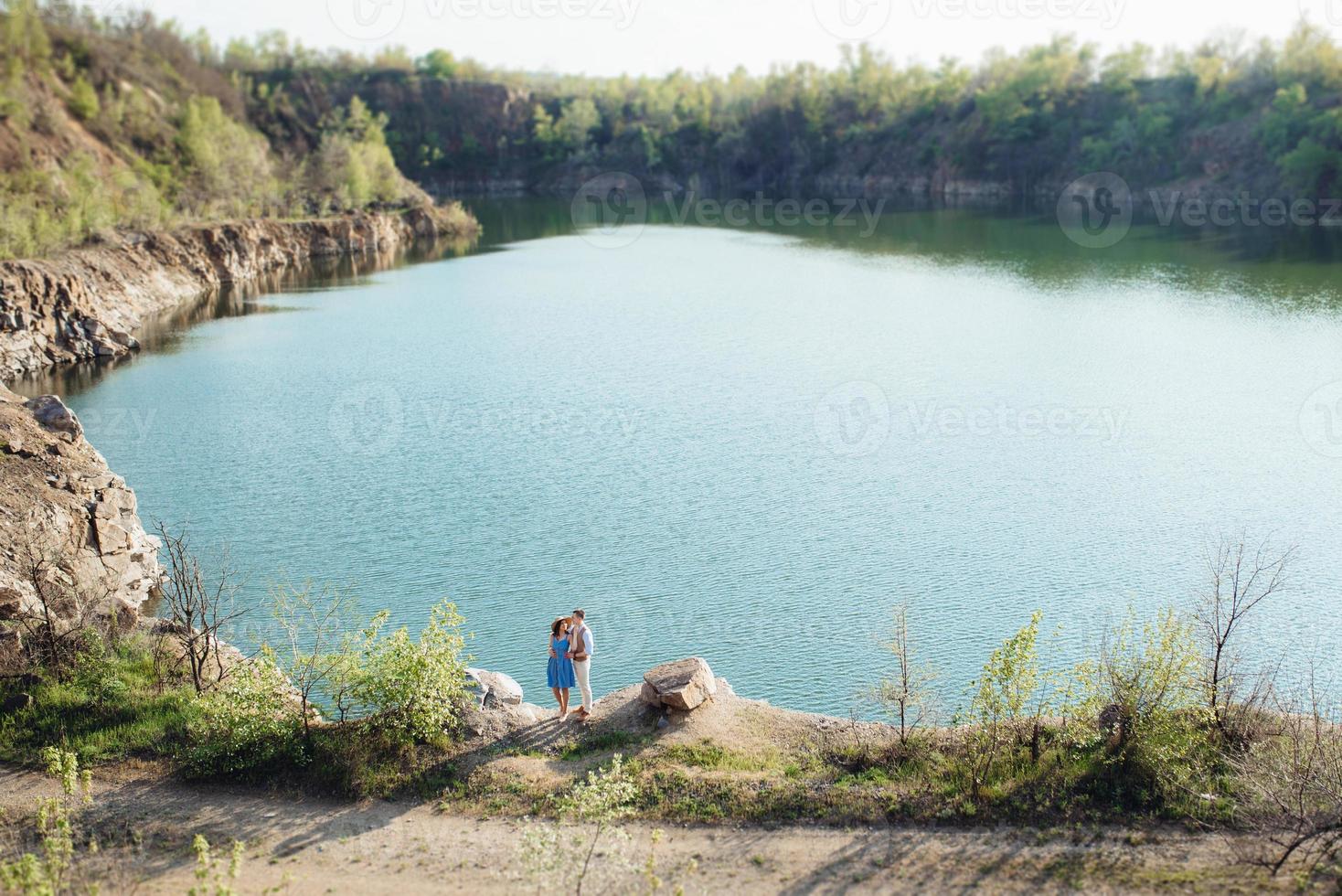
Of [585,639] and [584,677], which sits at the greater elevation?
[585,639]

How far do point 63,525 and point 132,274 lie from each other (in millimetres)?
41244

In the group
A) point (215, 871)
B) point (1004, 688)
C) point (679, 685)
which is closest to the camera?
point (215, 871)

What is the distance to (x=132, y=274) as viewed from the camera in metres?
60.2

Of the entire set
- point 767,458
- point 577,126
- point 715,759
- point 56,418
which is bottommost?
point 715,759

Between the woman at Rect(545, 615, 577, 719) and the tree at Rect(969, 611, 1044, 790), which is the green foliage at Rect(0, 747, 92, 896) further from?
the tree at Rect(969, 611, 1044, 790)

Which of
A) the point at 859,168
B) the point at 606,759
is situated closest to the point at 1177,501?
the point at 606,759

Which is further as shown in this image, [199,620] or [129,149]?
[129,149]

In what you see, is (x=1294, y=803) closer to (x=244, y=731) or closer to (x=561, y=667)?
(x=561, y=667)

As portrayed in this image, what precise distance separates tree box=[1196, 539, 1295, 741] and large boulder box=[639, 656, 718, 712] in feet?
26.6

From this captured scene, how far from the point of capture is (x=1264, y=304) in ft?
182

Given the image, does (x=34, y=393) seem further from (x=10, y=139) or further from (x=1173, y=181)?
(x=1173, y=181)

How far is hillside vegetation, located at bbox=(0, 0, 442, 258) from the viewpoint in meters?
61.9

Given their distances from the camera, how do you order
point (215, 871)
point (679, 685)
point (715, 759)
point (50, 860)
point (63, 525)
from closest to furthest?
point (50, 860), point (215, 871), point (715, 759), point (679, 685), point (63, 525)

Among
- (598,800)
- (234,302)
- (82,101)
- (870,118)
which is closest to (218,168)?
(82,101)
